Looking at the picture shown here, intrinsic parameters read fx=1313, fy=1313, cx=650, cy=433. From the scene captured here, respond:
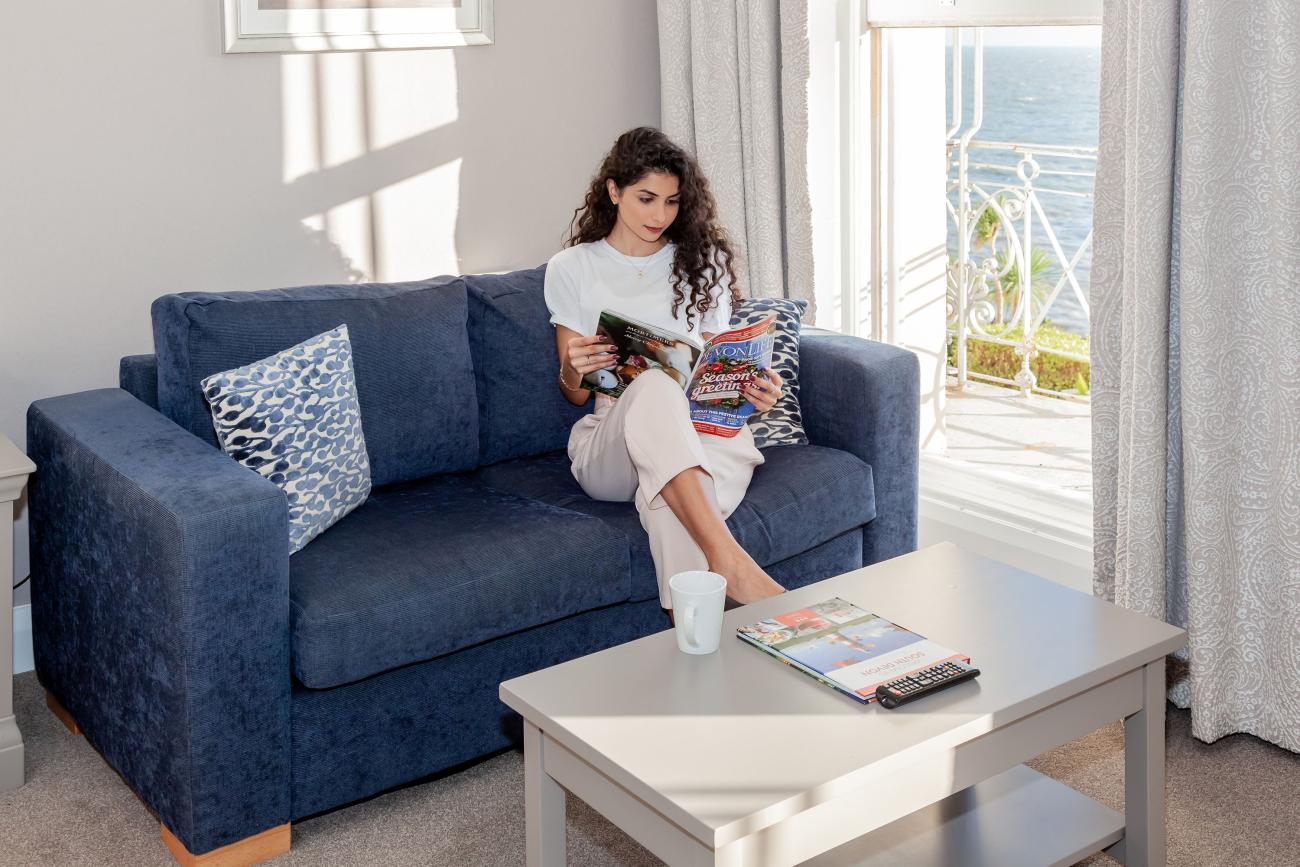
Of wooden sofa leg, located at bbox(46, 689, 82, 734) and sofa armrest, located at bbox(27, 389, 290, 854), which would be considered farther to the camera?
wooden sofa leg, located at bbox(46, 689, 82, 734)

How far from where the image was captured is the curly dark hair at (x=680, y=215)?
3006 millimetres

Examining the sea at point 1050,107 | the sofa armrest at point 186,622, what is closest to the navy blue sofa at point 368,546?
the sofa armrest at point 186,622

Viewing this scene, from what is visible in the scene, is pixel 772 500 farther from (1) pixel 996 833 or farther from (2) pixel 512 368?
(1) pixel 996 833

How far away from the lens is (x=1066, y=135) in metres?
16.4

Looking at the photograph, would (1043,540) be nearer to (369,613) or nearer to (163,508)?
(369,613)

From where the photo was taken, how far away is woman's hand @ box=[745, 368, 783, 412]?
283 centimetres

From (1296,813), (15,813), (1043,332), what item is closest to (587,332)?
(15,813)

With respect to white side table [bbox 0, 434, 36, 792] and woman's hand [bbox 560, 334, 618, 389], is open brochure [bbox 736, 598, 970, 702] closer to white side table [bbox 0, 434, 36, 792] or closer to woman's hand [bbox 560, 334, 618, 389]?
woman's hand [bbox 560, 334, 618, 389]

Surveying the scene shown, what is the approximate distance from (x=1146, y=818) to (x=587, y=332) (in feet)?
5.28

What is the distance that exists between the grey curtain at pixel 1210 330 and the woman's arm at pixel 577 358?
111 cm

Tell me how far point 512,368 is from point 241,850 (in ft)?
4.15

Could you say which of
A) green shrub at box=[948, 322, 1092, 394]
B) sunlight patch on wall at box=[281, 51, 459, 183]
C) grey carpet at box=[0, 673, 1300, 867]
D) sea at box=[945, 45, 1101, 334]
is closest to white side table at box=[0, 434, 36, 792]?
grey carpet at box=[0, 673, 1300, 867]

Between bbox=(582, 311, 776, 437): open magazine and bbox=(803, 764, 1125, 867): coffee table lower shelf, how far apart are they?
945 mm

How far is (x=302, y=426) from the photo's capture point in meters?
2.57
